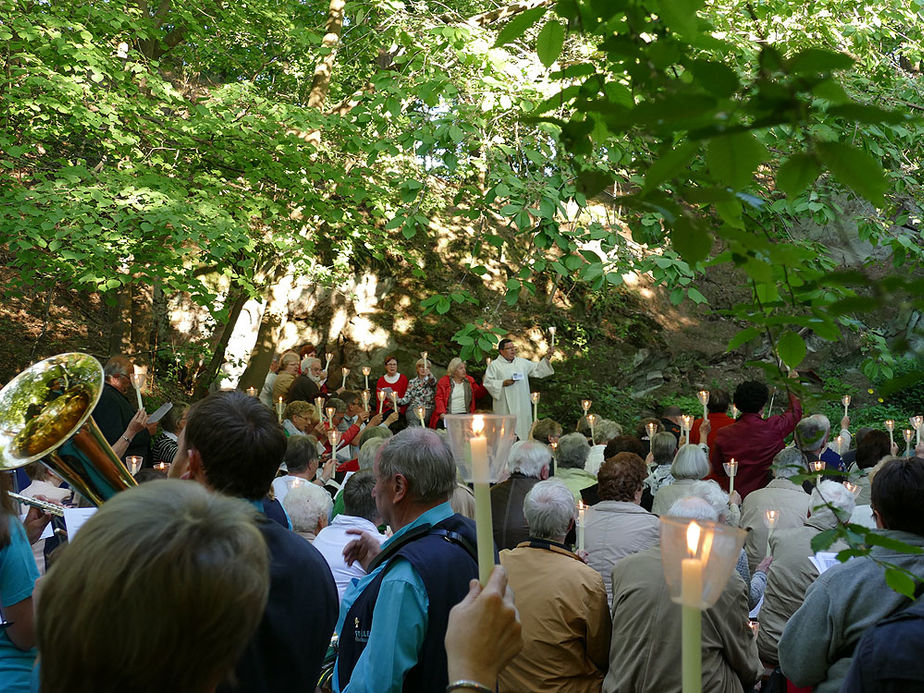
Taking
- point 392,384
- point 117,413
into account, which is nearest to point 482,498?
point 117,413

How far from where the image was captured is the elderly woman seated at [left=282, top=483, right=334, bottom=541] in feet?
14.6

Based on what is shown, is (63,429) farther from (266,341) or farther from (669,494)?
(266,341)

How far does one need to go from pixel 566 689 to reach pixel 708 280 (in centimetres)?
1595

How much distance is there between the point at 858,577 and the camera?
287 centimetres

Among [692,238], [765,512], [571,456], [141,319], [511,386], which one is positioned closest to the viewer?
[692,238]

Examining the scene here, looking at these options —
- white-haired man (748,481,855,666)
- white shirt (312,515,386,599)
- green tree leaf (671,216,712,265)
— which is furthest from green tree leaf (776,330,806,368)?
white-haired man (748,481,855,666)

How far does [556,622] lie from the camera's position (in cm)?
358

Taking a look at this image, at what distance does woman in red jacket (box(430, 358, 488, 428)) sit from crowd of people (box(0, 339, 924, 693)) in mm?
6120

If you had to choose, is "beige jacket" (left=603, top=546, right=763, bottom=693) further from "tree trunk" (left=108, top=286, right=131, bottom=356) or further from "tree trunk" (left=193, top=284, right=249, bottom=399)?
"tree trunk" (left=108, top=286, right=131, bottom=356)

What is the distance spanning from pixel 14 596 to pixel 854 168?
2.65 meters

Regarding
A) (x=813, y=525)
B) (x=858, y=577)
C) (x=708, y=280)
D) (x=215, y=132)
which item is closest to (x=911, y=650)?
(x=858, y=577)

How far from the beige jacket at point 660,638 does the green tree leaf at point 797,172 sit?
8.35ft

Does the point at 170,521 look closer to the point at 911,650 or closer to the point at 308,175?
the point at 911,650

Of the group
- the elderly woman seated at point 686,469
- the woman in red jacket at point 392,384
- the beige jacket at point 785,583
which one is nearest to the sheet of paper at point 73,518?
the beige jacket at point 785,583
